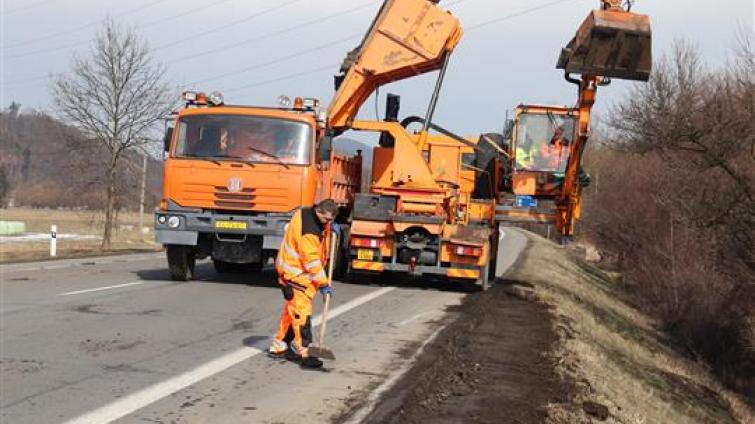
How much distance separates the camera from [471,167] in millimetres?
16469

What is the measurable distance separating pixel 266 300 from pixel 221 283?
257cm

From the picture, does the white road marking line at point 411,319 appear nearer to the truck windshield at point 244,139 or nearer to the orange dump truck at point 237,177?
the orange dump truck at point 237,177

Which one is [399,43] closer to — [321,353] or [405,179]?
[405,179]

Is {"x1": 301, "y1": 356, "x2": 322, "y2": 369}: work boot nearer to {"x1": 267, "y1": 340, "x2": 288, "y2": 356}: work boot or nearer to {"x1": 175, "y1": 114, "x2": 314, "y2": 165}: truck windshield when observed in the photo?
{"x1": 267, "y1": 340, "x2": 288, "y2": 356}: work boot

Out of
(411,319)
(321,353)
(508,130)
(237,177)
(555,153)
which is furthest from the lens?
(508,130)

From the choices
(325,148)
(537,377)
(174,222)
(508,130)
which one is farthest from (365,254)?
(537,377)

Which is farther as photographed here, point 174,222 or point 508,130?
point 508,130

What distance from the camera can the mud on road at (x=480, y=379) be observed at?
19.9ft

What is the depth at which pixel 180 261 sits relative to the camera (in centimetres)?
1437

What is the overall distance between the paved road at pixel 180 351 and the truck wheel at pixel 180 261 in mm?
435

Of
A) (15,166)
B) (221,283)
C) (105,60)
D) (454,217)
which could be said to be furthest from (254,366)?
(15,166)

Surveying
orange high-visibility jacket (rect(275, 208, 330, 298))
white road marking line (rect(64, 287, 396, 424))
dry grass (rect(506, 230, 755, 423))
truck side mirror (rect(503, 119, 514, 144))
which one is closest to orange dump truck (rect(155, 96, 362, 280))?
dry grass (rect(506, 230, 755, 423))

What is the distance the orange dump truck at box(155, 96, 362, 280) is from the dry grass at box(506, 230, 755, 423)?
188 inches

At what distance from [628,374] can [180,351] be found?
6.15 meters
